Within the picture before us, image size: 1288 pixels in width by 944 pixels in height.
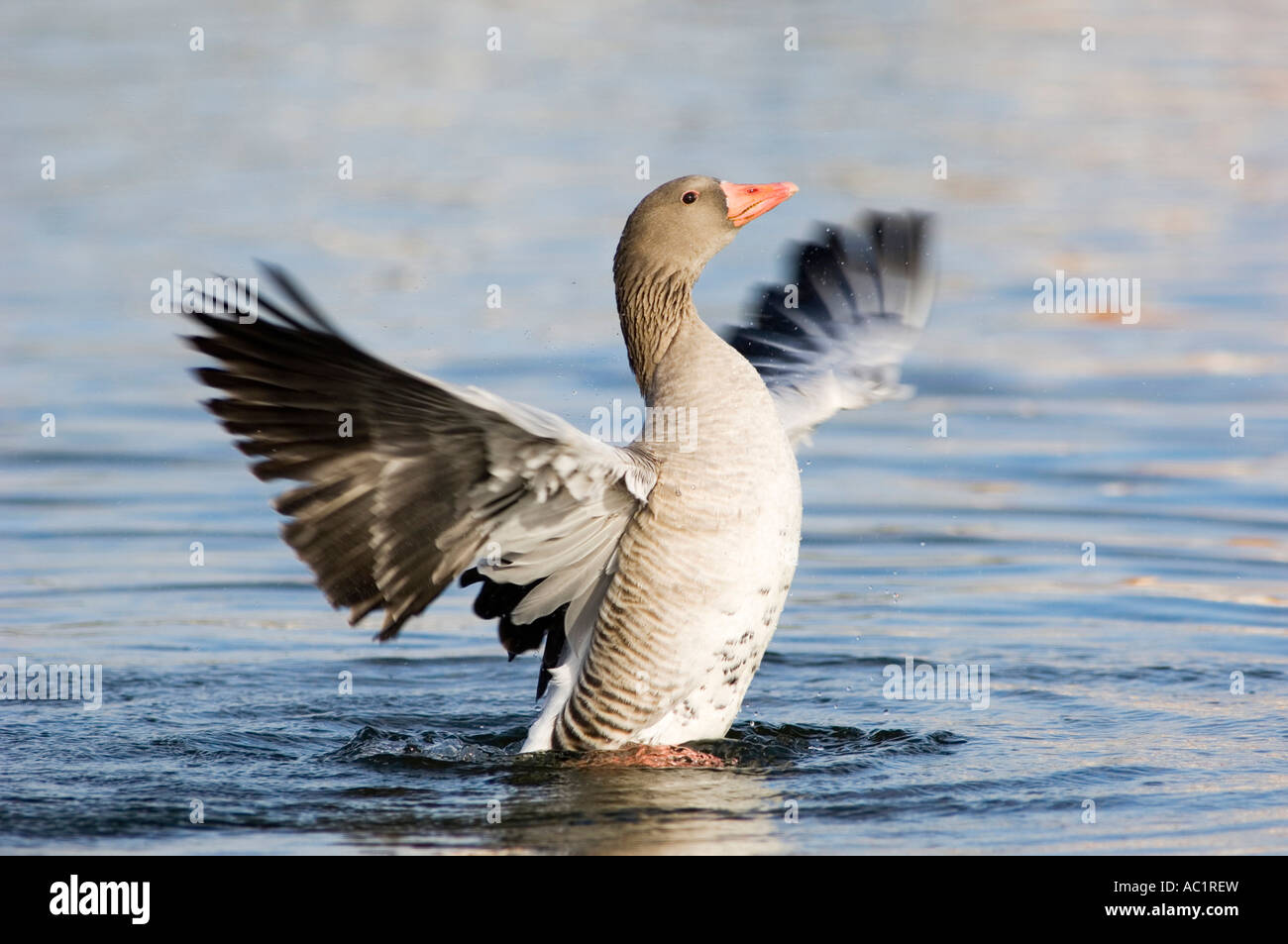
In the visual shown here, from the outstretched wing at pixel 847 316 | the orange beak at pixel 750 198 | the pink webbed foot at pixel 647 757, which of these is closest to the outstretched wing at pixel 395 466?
the pink webbed foot at pixel 647 757

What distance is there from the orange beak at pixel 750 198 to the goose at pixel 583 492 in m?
0.02

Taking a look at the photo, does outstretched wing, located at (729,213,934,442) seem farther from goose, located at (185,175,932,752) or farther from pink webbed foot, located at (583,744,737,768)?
pink webbed foot, located at (583,744,737,768)

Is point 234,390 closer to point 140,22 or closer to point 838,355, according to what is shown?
point 838,355

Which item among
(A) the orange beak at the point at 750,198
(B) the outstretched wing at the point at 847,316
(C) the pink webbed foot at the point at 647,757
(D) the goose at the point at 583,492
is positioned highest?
(A) the orange beak at the point at 750,198

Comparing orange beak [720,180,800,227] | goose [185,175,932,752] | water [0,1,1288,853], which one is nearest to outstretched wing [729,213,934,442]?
goose [185,175,932,752]

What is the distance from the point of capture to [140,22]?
3127cm

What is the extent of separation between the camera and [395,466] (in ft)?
22.5

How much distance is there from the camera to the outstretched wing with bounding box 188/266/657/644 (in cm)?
652

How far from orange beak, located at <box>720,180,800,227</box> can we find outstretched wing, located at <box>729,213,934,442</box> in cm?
109

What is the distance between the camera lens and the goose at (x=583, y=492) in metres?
6.62

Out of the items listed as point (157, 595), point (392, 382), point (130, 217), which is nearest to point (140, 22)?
point (130, 217)

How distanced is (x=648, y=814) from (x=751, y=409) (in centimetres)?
173

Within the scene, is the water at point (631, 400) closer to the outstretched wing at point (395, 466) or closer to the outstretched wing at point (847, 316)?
the outstretched wing at point (395, 466)

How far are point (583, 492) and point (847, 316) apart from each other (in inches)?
125
